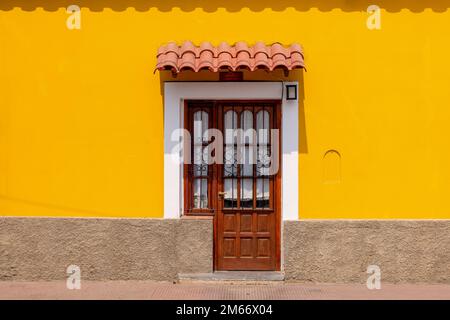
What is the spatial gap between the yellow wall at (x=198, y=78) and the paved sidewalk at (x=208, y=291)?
90 centimetres

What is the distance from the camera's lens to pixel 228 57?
26.7ft

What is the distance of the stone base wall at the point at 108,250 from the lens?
8.55m

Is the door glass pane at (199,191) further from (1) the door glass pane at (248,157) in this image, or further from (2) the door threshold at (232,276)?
(2) the door threshold at (232,276)

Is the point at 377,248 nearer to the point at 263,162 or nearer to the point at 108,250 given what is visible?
the point at 263,162

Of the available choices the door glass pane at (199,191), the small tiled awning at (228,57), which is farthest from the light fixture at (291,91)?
the door glass pane at (199,191)

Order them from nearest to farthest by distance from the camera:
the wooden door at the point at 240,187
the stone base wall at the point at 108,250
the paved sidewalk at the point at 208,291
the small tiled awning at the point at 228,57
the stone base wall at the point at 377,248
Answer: the paved sidewalk at the point at 208,291 < the small tiled awning at the point at 228,57 < the stone base wall at the point at 377,248 < the stone base wall at the point at 108,250 < the wooden door at the point at 240,187

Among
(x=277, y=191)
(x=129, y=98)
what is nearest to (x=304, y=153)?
(x=277, y=191)

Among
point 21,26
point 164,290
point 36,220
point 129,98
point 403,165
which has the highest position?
point 21,26

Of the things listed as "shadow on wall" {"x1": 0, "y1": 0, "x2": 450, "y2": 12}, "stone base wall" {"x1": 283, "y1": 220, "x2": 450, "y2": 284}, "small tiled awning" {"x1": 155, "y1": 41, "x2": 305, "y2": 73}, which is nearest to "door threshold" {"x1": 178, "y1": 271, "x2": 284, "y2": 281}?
"stone base wall" {"x1": 283, "y1": 220, "x2": 450, "y2": 284}

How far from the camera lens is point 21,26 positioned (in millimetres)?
8672

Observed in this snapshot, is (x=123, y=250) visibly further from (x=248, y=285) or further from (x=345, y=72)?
(x=345, y=72)

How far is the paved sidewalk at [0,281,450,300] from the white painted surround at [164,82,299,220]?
3.01 ft

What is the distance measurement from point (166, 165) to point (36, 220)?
1.80 m

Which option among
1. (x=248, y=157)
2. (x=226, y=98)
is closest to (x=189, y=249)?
(x=248, y=157)
